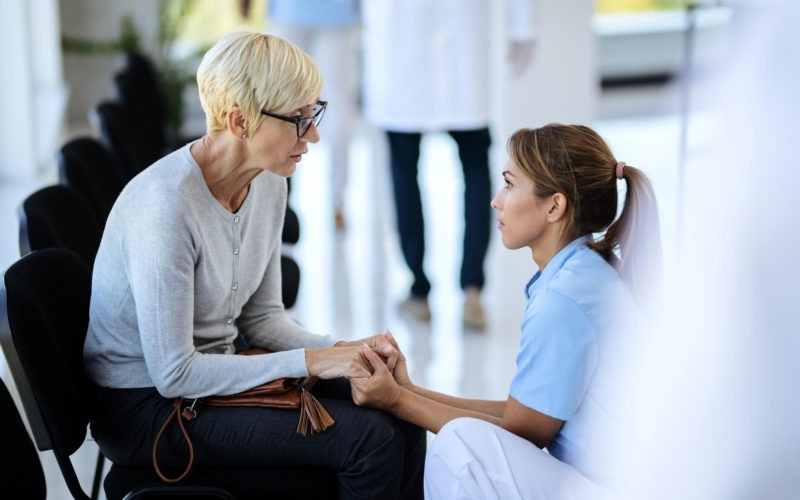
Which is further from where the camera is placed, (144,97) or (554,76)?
(144,97)

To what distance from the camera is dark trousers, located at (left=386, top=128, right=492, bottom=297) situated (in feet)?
12.6

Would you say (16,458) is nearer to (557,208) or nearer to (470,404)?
(470,404)

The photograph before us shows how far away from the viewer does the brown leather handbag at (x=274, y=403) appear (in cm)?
181

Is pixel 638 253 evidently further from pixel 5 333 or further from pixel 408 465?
pixel 5 333

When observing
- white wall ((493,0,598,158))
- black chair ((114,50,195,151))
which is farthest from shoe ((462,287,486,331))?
black chair ((114,50,195,151))

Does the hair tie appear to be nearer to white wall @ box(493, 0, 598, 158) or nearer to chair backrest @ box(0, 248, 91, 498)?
chair backrest @ box(0, 248, 91, 498)

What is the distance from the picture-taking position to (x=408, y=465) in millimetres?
1988

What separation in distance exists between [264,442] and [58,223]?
2.70 feet

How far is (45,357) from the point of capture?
5.60ft

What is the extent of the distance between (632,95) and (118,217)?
769 cm

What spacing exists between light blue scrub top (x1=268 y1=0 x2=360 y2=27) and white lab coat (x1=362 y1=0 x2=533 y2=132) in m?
0.85

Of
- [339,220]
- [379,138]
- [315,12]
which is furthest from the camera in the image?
[379,138]

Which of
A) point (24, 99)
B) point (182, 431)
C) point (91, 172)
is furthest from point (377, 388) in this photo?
point (24, 99)

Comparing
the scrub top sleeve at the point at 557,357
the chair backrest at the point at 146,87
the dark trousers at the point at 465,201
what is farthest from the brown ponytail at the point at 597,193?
the chair backrest at the point at 146,87
